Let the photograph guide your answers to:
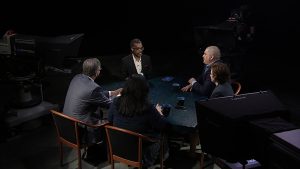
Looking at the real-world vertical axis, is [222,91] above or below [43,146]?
above

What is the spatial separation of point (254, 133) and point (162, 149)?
5.16ft

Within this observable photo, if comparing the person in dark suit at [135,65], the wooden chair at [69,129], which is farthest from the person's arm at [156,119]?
the person in dark suit at [135,65]

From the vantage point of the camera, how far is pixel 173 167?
148 inches

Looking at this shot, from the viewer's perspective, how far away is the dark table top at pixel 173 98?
129 inches

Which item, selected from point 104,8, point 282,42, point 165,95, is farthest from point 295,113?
point 104,8

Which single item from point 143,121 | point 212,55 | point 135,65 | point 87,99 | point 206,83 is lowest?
point 143,121

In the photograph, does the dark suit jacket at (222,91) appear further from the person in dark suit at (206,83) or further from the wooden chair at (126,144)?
the wooden chair at (126,144)

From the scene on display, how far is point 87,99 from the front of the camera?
11.4 ft

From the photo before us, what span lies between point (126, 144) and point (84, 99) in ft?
2.49

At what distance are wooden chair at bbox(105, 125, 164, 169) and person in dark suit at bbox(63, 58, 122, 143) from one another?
1.44ft

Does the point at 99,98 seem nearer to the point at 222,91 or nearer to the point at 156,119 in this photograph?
the point at 156,119

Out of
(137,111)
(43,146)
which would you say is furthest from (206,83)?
(43,146)

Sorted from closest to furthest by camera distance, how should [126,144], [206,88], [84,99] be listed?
1. [126,144]
2. [84,99]
3. [206,88]

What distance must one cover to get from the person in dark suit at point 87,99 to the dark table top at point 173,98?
0.58 metres
